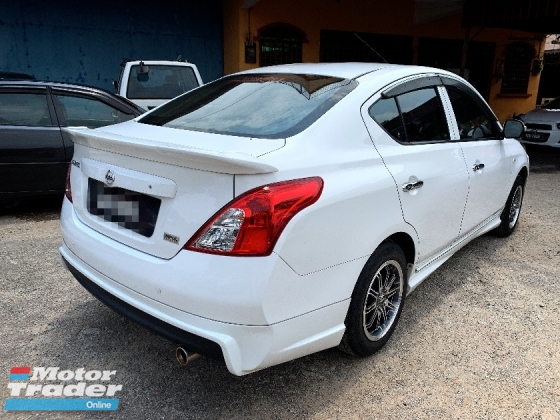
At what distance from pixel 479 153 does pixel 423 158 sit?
942 millimetres

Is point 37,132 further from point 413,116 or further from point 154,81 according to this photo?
point 413,116

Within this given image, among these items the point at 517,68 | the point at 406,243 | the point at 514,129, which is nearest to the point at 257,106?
the point at 406,243

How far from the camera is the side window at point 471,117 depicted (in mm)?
3230

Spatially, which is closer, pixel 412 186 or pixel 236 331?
pixel 236 331

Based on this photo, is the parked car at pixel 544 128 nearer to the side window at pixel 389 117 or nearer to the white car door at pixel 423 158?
the white car door at pixel 423 158

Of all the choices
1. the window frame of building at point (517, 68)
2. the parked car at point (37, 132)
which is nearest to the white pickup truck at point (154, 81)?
the parked car at point (37, 132)

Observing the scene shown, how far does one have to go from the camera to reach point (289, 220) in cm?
180

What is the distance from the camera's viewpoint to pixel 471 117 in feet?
11.3

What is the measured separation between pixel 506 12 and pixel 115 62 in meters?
8.91

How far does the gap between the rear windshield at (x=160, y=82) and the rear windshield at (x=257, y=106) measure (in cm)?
467

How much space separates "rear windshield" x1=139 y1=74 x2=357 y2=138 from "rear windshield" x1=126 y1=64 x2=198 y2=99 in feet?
15.3

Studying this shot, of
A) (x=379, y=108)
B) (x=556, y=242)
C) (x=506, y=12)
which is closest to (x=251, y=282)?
(x=379, y=108)

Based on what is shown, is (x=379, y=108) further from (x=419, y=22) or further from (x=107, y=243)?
(x=419, y=22)

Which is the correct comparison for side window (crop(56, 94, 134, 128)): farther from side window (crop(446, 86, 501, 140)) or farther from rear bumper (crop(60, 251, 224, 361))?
side window (crop(446, 86, 501, 140))
